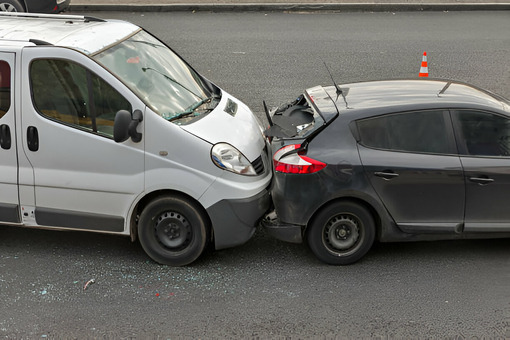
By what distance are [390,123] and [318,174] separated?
771mm

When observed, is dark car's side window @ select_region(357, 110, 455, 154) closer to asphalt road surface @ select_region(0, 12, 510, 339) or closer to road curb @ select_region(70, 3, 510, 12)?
asphalt road surface @ select_region(0, 12, 510, 339)

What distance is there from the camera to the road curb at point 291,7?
52.5 feet

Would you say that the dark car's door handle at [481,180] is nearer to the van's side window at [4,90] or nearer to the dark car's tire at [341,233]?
the dark car's tire at [341,233]

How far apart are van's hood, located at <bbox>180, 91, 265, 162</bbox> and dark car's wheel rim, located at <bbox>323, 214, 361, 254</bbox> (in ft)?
2.93

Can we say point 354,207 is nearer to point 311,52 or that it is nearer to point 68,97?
point 68,97

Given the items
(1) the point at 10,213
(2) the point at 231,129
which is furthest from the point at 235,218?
(1) the point at 10,213

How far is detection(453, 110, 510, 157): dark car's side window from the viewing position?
5.48 meters

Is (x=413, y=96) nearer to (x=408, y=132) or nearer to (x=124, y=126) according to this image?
(x=408, y=132)

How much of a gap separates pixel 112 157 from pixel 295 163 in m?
1.53

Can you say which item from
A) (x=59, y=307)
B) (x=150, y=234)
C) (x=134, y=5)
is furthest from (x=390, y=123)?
(x=134, y=5)

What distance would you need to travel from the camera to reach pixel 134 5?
52.9 ft

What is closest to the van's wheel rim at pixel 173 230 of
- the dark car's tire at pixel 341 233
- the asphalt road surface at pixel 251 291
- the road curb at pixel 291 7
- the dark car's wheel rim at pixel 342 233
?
the asphalt road surface at pixel 251 291

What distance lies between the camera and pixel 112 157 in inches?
213

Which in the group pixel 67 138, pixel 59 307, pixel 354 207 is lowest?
pixel 59 307
